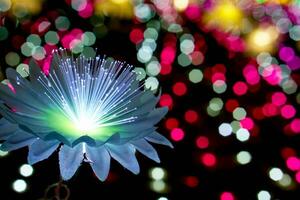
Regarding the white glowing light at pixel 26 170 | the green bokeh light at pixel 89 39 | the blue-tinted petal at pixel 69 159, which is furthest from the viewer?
the green bokeh light at pixel 89 39

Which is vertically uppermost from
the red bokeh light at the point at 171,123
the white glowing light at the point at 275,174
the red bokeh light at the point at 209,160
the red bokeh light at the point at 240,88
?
the red bokeh light at the point at 240,88

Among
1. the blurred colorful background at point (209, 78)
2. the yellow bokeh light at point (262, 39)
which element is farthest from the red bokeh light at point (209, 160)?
the yellow bokeh light at point (262, 39)

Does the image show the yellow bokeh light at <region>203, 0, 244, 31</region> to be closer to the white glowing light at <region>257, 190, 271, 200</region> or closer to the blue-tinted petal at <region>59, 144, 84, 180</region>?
the white glowing light at <region>257, 190, 271, 200</region>

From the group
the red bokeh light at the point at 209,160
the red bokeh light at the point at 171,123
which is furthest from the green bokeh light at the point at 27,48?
the red bokeh light at the point at 209,160

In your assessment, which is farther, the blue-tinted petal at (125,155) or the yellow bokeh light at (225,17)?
the yellow bokeh light at (225,17)

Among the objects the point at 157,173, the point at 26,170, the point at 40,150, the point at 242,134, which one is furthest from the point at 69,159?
the point at 242,134

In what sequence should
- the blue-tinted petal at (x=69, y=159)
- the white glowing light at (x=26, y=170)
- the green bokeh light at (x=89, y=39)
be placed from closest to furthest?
the blue-tinted petal at (x=69, y=159) < the white glowing light at (x=26, y=170) < the green bokeh light at (x=89, y=39)

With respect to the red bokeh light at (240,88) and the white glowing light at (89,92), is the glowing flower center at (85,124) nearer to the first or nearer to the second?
the white glowing light at (89,92)

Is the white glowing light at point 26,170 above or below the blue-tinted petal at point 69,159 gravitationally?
above
